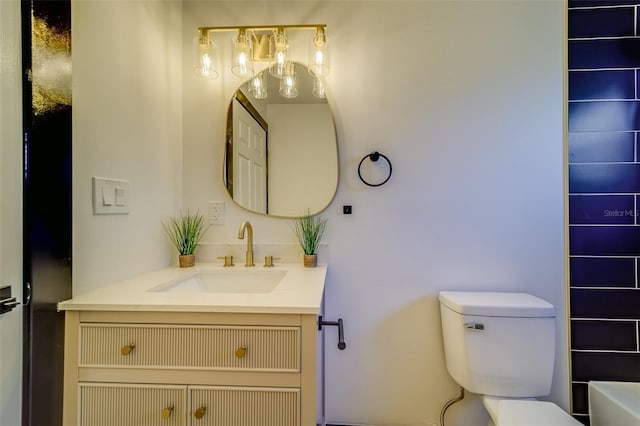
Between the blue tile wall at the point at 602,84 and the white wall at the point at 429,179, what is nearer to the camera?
the blue tile wall at the point at 602,84

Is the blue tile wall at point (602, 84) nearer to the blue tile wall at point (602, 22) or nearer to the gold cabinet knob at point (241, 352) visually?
the blue tile wall at point (602, 22)

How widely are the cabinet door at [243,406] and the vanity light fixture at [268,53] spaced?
4.16 ft

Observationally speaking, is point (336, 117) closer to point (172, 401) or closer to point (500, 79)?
point (500, 79)

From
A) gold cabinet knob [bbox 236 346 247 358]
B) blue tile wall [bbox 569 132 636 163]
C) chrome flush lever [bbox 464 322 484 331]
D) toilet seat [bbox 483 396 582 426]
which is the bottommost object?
toilet seat [bbox 483 396 582 426]

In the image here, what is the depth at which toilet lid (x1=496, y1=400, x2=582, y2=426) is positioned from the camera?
1.03 metres

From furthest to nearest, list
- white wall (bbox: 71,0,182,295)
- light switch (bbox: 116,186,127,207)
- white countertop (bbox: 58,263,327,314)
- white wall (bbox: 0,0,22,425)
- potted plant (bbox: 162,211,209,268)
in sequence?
potted plant (bbox: 162,211,209,268), light switch (bbox: 116,186,127,207), white wall (bbox: 71,0,182,295), white countertop (bbox: 58,263,327,314), white wall (bbox: 0,0,22,425)

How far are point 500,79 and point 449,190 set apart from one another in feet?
1.94

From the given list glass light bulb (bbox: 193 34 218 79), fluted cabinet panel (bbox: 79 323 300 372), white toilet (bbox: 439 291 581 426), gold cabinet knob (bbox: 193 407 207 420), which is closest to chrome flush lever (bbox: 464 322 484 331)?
white toilet (bbox: 439 291 581 426)

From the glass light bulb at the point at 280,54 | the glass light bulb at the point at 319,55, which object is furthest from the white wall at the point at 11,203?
the glass light bulb at the point at 319,55

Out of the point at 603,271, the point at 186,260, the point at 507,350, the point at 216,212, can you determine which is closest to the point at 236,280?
the point at 186,260

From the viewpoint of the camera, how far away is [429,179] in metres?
1.43

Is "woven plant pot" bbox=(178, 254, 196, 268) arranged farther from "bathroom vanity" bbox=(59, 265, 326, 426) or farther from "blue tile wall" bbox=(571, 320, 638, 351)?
"blue tile wall" bbox=(571, 320, 638, 351)

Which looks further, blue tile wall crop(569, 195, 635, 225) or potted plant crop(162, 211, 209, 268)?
potted plant crop(162, 211, 209, 268)

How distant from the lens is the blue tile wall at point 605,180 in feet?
2.77
